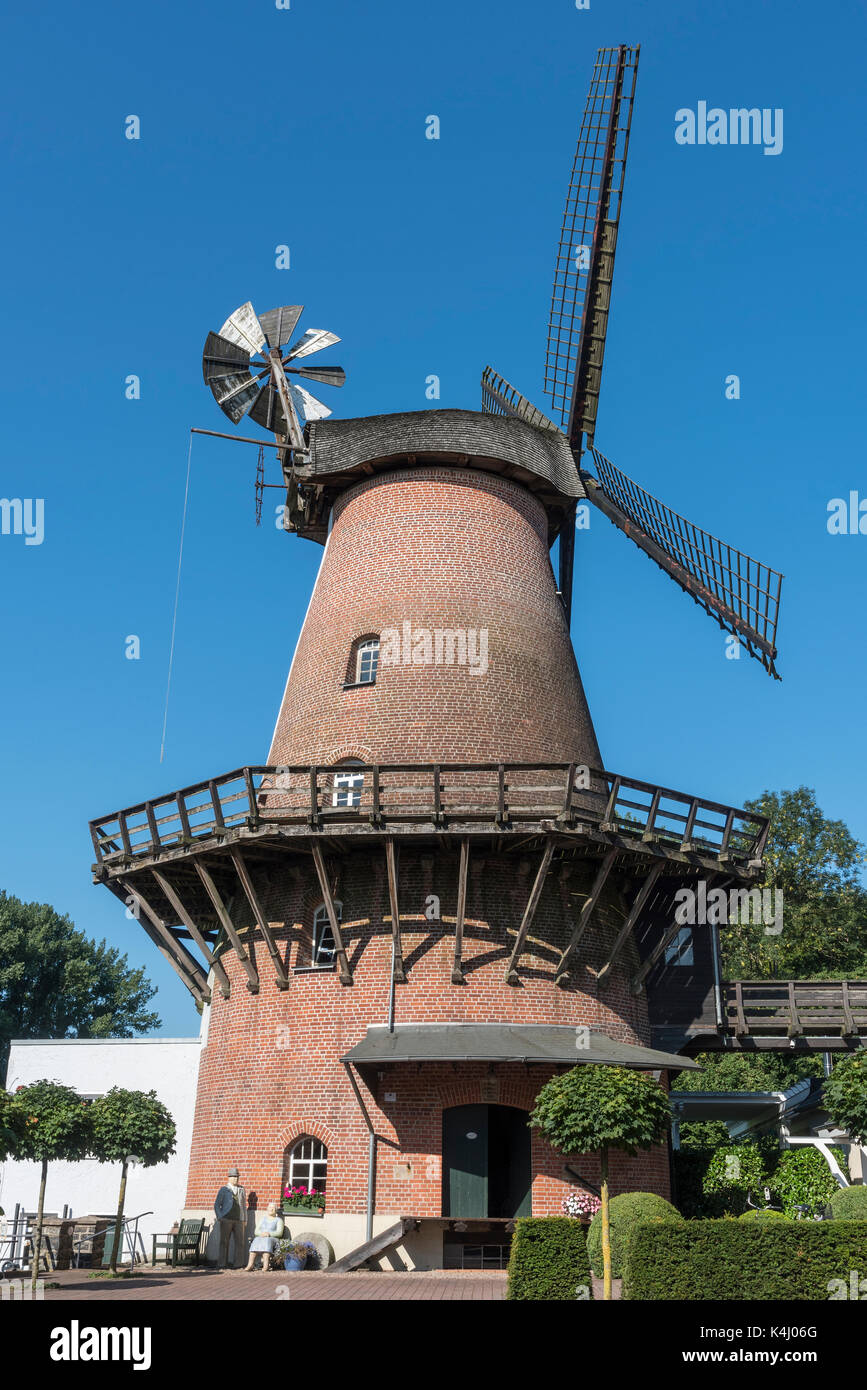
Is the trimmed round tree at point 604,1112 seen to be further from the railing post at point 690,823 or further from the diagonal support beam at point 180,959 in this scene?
the diagonal support beam at point 180,959

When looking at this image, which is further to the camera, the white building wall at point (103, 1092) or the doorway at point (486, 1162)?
the white building wall at point (103, 1092)

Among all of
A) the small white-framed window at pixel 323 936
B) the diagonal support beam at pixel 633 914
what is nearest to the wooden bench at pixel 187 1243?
the small white-framed window at pixel 323 936

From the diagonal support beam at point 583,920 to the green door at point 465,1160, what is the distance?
2.41 m

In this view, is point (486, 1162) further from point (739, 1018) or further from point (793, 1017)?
point (793, 1017)

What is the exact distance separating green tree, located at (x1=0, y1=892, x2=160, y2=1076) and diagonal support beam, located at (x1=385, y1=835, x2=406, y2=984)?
3709 centimetres

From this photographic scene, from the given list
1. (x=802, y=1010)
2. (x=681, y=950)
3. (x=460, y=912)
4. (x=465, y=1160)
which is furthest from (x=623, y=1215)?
(x=802, y=1010)

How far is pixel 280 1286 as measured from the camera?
14.2 metres

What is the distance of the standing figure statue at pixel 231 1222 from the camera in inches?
703

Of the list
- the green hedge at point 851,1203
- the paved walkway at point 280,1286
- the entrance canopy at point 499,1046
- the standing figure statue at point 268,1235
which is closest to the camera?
the paved walkway at point 280,1286

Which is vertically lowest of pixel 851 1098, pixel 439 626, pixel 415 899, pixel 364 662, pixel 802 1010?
pixel 851 1098

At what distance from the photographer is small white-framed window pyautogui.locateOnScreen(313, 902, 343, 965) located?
764 inches

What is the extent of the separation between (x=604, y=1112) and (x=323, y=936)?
7.06 m
